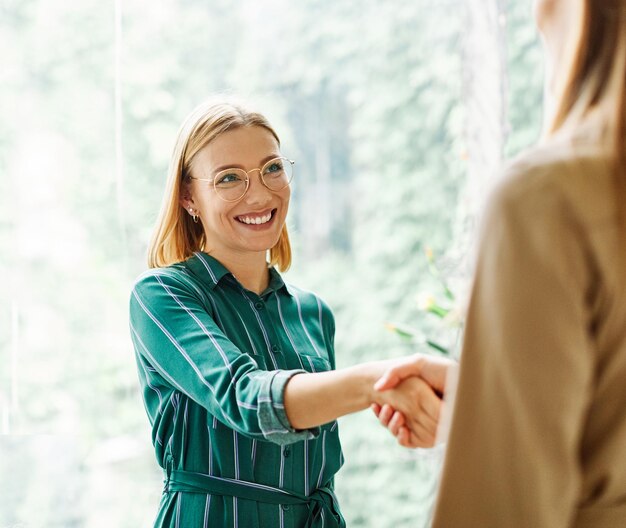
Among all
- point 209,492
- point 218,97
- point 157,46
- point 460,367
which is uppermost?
point 157,46

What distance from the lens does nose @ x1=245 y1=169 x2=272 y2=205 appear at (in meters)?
1.89

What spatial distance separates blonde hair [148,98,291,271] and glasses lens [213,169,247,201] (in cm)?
8

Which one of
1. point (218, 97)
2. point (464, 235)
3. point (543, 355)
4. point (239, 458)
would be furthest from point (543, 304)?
point (464, 235)

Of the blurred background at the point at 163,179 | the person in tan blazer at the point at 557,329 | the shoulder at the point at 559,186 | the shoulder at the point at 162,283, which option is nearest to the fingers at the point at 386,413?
the shoulder at the point at 162,283

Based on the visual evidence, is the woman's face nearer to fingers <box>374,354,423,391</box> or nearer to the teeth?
the teeth

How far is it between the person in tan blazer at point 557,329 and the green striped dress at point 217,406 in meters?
0.74

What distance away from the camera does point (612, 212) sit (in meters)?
0.77

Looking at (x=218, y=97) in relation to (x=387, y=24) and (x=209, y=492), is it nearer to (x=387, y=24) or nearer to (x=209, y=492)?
(x=209, y=492)

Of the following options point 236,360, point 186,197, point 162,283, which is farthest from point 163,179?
point 236,360

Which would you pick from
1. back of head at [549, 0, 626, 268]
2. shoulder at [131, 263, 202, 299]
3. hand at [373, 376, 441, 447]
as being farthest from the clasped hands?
back of head at [549, 0, 626, 268]

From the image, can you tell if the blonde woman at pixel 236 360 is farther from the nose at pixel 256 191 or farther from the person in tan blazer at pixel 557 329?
the person in tan blazer at pixel 557 329

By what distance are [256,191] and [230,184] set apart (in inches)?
2.3

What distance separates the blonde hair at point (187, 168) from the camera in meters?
1.91

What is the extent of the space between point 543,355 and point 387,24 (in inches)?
114
